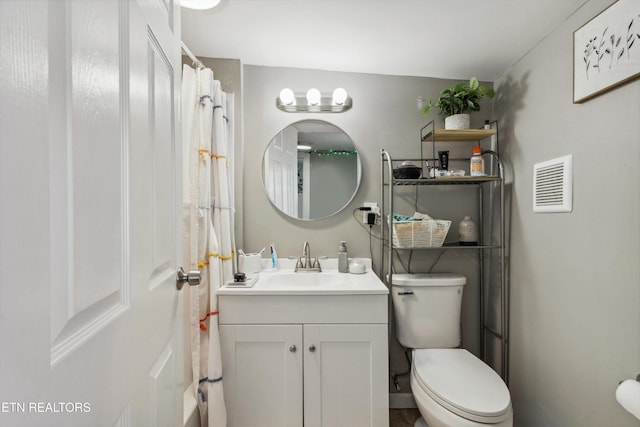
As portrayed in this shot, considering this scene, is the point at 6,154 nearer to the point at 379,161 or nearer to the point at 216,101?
the point at 216,101

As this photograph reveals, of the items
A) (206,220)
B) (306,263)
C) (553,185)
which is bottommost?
(306,263)

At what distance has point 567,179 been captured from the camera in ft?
4.32

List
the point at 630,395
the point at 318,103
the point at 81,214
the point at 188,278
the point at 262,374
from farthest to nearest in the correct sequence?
the point at 318,103
the point at 262,374
the point at 630,395
the point at 188,278
the point at 81,214

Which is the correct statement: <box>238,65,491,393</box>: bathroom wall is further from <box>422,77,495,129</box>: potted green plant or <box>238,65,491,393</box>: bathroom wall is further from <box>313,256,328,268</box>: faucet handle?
<box>422,77,495,129</box>: potted green plant

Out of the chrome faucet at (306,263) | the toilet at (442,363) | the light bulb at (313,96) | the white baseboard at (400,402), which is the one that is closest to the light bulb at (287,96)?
the light bulb at (313,96)

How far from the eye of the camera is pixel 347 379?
1456 mm

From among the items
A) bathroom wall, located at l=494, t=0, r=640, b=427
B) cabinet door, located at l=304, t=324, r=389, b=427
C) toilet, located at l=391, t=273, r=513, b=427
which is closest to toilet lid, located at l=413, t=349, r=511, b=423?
toilet, located at l=391, t=273, r=513, b=427

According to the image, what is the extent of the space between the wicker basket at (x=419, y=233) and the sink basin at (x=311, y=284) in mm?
279

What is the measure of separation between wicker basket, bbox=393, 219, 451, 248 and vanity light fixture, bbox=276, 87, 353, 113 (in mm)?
845

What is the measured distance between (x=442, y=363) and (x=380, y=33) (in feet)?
5.68

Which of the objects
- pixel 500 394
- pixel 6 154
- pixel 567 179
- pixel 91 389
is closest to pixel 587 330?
pixel 500 394

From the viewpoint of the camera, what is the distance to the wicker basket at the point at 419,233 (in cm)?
168

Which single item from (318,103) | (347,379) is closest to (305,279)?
(347,379)

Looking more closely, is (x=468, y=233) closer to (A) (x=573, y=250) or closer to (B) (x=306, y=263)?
(A) (x=573, y=250)
